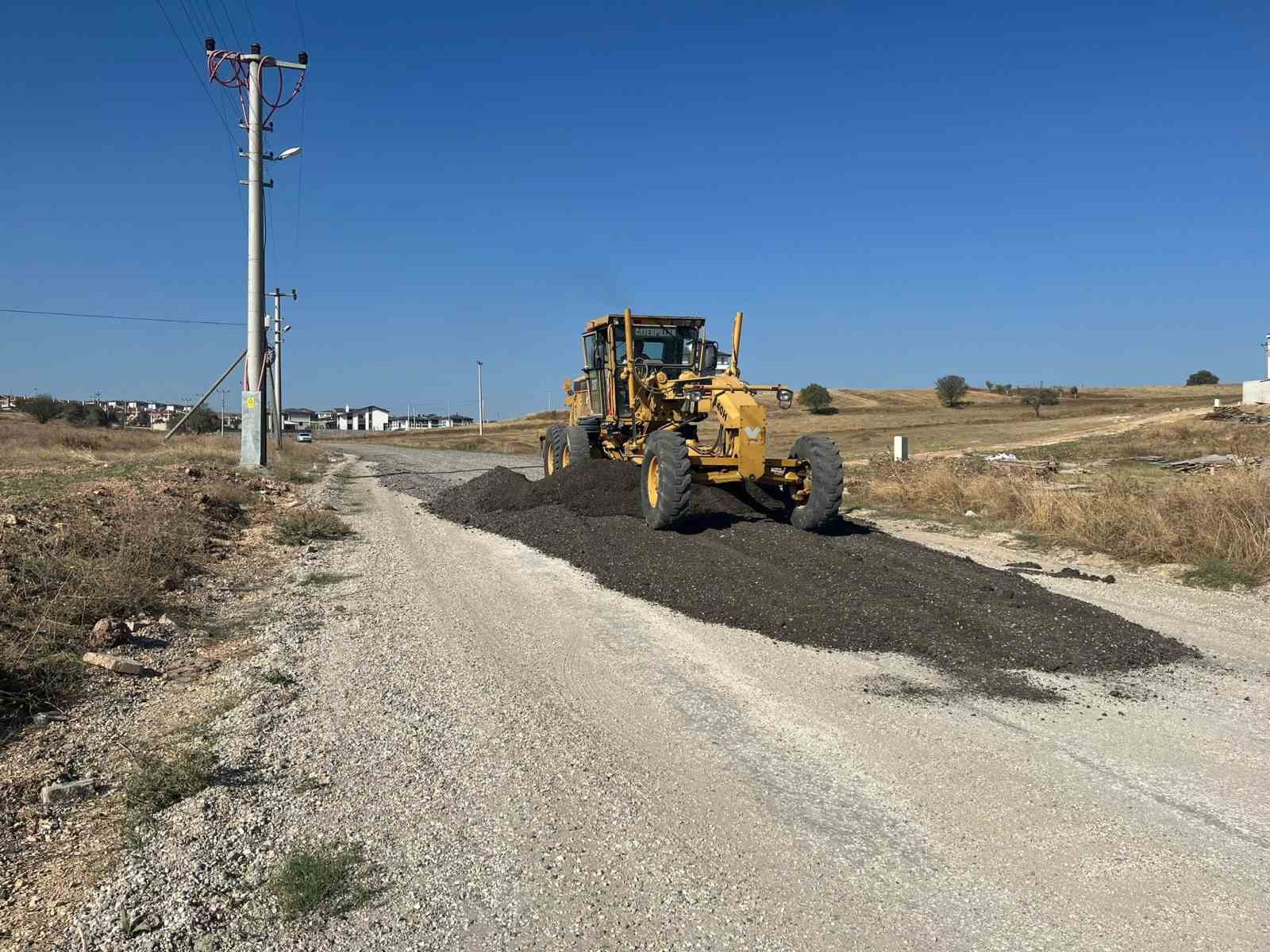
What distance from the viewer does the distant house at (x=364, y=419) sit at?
18512 centimetres

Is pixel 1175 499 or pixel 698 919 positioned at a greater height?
pixel 1175 499

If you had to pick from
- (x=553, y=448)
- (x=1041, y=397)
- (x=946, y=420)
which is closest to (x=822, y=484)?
(x=553, y=448)

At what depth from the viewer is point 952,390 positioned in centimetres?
7788

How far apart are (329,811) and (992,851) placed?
9.71ft

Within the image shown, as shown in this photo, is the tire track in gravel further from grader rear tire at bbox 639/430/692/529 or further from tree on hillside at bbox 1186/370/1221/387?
tree on hillside at bbox 1186/370/1221/387

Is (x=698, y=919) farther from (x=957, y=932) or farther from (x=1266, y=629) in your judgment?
(x=1266, y=629)

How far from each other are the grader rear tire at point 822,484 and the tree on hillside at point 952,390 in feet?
229

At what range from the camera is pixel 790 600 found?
8125 mm

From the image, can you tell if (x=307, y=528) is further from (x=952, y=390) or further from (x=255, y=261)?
(x=952, y=390)

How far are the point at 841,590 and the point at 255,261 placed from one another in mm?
21674

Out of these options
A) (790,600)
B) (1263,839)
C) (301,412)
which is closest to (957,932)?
(1263,839)

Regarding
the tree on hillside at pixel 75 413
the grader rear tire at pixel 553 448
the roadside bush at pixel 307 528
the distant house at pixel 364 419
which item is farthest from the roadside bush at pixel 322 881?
the distant house at pixel 364 419

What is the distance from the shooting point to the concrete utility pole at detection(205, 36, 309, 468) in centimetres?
2467

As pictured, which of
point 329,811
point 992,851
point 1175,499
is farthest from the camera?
point 1175,499
